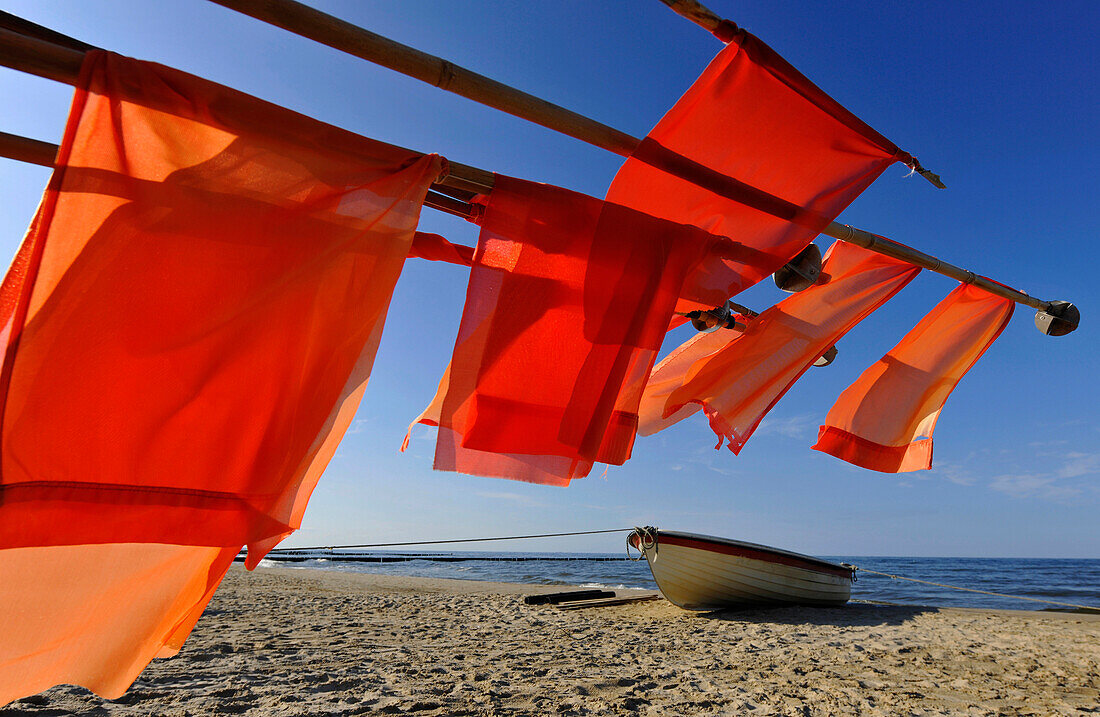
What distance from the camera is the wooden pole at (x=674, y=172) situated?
1.36 meters

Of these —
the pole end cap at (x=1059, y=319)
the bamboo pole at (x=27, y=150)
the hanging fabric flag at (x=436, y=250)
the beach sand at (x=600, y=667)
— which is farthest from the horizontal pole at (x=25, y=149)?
the pole end cap at (x=1059, y=319)

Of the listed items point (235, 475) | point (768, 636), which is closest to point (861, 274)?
point (235, 475)

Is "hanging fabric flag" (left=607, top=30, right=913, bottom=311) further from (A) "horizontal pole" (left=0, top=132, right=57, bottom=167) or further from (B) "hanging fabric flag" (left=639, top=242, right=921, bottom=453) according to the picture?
(A) "horizontal pole" (left=0, top=132, right=57, bottom=167)

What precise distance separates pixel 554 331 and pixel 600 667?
15.1ft

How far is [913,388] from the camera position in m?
3.41

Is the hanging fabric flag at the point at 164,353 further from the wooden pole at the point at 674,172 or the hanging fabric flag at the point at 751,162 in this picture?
the hanging fabric flag at the point at 751,162

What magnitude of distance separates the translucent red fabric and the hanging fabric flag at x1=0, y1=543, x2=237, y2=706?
123 millimetres

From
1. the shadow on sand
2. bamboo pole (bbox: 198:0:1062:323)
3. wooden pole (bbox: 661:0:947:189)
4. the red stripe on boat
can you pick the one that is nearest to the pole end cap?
bamboo pole (bbox: 198:0:1062:323)

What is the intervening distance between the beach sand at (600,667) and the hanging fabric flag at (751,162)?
348cm

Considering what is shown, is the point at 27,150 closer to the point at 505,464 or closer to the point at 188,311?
the point at 188,311

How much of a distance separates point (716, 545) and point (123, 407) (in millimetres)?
9914

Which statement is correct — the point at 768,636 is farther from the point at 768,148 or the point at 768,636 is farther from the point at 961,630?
the point at 768,148

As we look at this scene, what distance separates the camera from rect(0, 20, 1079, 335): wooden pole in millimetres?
1364

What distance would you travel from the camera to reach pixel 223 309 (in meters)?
1.51
